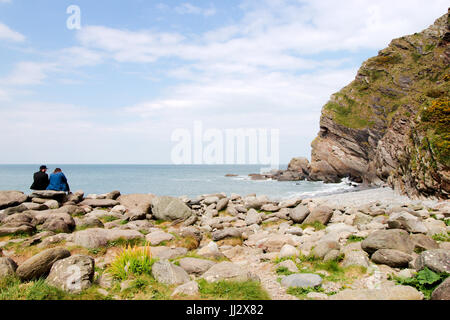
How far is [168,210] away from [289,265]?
406 inches

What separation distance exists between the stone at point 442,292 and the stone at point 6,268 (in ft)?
28.4

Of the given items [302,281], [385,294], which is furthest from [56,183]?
[385,294]

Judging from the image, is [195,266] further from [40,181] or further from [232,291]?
[40,181]

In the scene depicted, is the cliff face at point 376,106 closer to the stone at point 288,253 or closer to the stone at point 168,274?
the stone at point 288,253

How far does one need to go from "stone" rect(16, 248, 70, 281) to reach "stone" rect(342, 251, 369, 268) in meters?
7.43

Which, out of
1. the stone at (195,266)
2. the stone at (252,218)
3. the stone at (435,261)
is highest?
the stone at (435,261)

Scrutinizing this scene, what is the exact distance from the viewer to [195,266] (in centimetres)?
795

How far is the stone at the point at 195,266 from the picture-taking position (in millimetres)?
7858

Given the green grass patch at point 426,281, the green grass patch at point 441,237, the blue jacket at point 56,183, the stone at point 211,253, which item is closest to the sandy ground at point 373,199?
the green grass patch at point 441,237

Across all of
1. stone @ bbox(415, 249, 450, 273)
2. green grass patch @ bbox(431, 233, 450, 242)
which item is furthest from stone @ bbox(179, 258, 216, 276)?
green grass patch @ bbox(431, 233, 450, 242)

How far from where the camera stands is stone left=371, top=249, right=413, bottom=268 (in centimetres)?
764

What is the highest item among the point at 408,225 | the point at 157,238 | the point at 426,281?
the point at 408,225

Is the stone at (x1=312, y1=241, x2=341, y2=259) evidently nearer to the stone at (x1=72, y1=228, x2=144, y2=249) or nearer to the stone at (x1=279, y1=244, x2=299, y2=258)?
the stone at (x1=279, y1=244, x2=299, y2=258)
